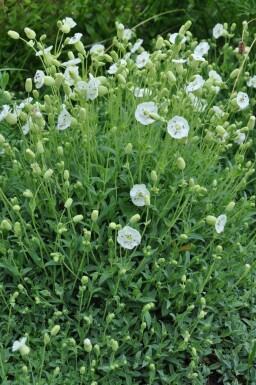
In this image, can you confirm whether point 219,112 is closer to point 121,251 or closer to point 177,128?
point 177,128

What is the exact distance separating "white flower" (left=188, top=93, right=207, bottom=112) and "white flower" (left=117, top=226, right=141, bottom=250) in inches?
30.5

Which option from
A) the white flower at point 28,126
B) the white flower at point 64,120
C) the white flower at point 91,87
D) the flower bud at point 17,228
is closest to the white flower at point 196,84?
the white flower at point 91,87

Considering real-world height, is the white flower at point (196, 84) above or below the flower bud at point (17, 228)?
above

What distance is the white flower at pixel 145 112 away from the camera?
2.82 metres

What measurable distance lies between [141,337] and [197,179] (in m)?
0.69

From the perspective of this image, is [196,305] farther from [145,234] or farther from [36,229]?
[36,229]

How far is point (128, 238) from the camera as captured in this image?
8.83ft

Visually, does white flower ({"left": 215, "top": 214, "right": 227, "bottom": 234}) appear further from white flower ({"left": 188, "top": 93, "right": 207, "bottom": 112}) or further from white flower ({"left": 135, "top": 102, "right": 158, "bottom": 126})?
white flower ({"left": 188, "top": 93, "right": 207, "bottom": 112})

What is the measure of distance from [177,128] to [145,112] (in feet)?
0.46

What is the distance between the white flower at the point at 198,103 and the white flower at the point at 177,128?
1.22 ft

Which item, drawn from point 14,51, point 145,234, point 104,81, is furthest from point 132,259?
point 14,51

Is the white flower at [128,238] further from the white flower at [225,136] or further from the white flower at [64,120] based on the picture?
the white flower at [225,136]

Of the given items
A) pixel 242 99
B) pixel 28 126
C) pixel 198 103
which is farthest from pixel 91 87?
pixel 242 99

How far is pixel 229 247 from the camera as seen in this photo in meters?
3.13
